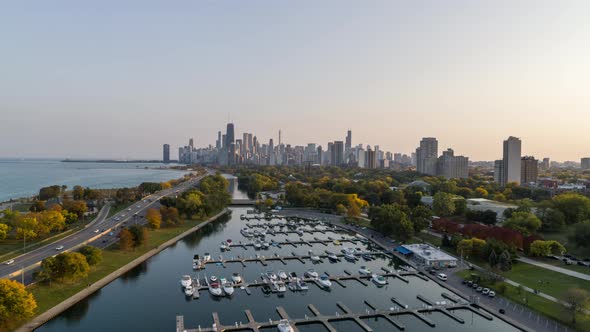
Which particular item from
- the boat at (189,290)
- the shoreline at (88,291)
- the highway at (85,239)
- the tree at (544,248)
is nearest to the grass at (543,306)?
the tree at (544,248)

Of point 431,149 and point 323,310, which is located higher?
point 431,149

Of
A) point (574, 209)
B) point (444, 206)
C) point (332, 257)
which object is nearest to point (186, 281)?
point (332, 257)

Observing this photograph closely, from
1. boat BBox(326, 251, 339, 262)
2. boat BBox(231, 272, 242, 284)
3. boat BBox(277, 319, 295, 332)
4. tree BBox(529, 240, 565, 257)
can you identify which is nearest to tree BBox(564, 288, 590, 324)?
tree BBox(529, 240, 565, 257)

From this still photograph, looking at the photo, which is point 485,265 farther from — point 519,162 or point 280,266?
point 519,162

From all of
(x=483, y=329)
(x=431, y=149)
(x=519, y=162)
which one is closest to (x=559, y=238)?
(x=483, y=329)

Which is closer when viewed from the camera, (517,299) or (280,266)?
(517,299)

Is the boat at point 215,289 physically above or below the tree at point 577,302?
below

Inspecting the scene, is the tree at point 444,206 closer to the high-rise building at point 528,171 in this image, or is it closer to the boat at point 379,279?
the boat at point 379,279

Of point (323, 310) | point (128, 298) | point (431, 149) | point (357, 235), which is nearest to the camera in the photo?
point (323, 310)
